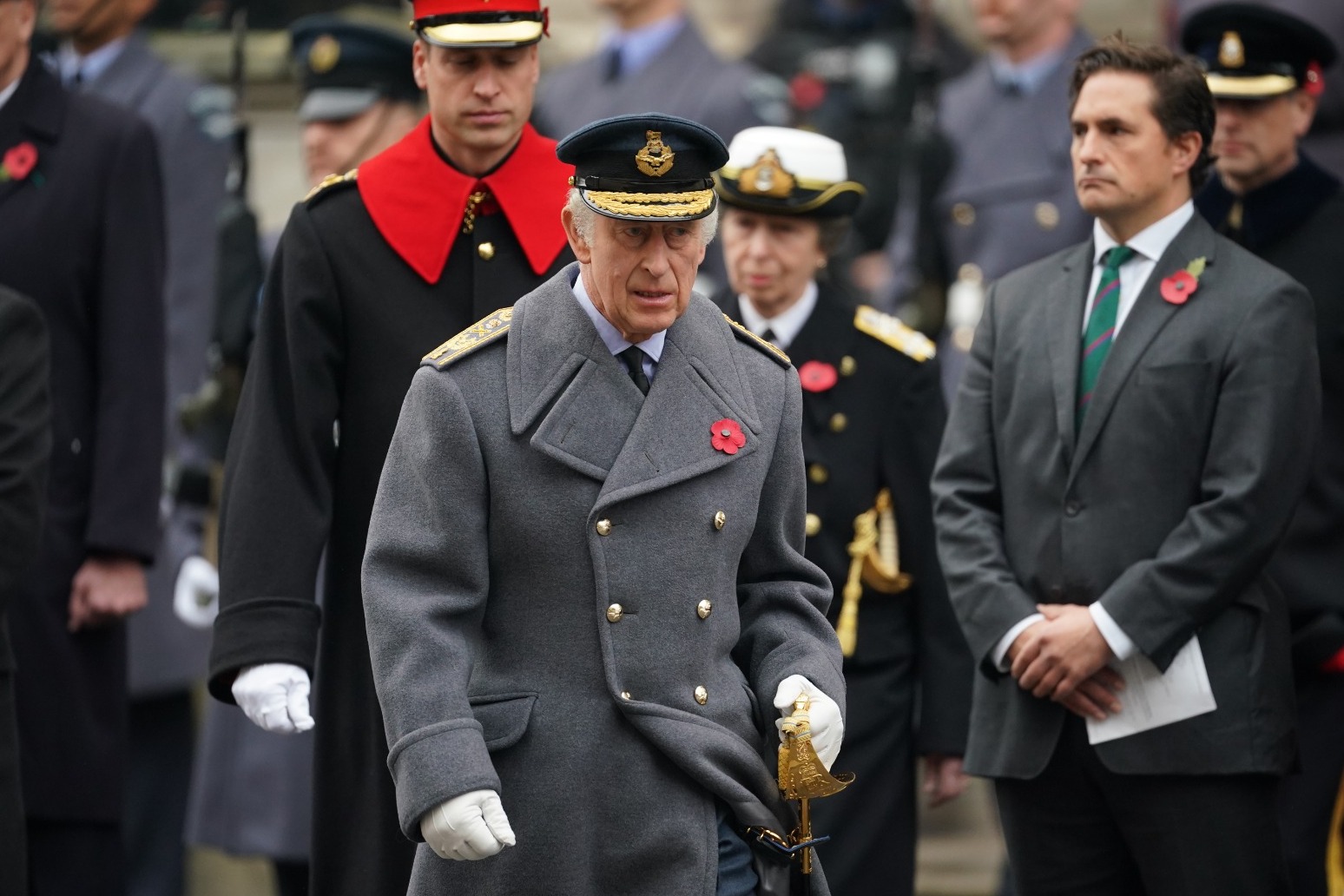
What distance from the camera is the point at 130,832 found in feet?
25.7

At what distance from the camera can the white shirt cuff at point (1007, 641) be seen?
5.42 m

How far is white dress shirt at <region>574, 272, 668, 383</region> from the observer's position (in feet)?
14.2

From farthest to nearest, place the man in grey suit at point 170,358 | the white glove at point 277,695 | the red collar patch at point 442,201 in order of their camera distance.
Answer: the man in grey suit at point 170,358 < the red collar patch at point 442,201 < the white glove at point 277,695

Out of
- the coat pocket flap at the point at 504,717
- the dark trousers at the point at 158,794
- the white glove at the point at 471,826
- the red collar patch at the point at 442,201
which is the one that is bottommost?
the dark trousers at the point at 158,794

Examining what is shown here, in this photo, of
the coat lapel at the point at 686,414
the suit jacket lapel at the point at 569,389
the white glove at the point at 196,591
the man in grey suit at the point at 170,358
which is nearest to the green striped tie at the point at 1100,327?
the coat lapel at the point at 686,414

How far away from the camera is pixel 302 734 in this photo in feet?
23.5

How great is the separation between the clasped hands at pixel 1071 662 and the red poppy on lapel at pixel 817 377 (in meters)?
1.01

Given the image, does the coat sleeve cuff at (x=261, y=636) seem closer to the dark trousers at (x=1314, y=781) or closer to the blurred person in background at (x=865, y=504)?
the blurred person in background at (x=865, y=504)

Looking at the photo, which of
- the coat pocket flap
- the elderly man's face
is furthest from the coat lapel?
the coat pocket flap

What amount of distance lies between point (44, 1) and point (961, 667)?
5.38m

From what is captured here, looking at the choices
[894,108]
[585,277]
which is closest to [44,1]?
[894,108]

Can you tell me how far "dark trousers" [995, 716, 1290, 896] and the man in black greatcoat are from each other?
7.49ft

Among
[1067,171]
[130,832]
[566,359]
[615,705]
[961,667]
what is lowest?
[130,832]

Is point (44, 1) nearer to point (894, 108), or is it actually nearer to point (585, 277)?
point (894, 108)
